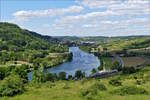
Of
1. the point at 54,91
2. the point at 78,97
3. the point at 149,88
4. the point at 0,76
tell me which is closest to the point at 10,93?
the point at 54,91

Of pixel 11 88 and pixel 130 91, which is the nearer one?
pixel 130 91

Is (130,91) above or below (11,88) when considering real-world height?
below

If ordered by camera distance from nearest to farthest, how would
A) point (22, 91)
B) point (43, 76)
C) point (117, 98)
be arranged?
point (117, 98), point (22, 91), point (43, 76)

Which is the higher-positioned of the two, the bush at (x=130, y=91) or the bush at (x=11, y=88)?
the bush at (x=11, y=88)

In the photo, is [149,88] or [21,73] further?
[21,73]

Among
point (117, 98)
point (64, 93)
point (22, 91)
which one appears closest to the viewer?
point (117, 98)

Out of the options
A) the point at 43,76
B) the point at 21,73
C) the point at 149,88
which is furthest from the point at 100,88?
the point at 21,73

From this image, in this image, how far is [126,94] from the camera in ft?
263

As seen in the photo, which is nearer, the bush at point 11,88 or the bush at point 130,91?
the bush at point 130,91

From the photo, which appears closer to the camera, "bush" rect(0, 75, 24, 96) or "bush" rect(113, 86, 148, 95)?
"bush" rect(113, 86, 148, 95)

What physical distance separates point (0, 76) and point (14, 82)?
138 feet

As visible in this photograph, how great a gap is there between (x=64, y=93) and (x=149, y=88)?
80.1 feet

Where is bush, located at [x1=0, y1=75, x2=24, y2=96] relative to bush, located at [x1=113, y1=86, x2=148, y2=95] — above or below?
above

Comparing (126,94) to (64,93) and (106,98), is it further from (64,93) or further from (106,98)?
(64,93)
